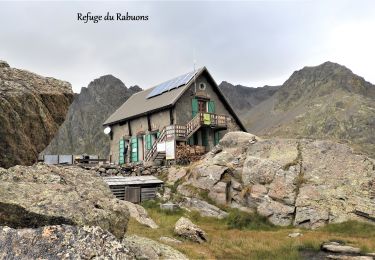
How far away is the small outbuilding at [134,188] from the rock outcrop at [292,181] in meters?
2.46

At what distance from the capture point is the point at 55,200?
26.5 ft

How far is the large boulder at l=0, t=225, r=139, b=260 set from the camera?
21.4 ft

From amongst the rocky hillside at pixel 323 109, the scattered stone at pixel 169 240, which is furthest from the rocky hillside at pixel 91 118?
the scattered stone at pixel 169 240

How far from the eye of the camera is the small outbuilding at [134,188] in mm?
27844

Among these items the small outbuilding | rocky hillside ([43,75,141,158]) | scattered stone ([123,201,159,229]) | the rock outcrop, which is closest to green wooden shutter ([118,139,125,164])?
the small outbuilding

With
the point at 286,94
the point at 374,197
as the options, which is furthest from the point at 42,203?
the point at 286,94

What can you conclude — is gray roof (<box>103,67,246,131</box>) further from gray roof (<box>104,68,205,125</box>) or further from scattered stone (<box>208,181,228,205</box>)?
scattered stone (<box>208,181,228,205</box>)

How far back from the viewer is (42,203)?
779 cm

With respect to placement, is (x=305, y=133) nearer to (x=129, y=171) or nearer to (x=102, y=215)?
(x=129, y=171)

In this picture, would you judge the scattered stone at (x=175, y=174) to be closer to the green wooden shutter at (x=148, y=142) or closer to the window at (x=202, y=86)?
the green wooden shutter at (x=148, y=142)

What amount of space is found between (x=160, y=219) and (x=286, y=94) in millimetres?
167558

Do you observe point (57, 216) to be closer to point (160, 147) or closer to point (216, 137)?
point (160, 147)

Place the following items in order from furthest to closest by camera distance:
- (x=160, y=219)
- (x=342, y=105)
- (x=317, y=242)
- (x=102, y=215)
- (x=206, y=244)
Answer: (x=342, y=105), (x=160, y=219), (x=317, y=242), (x=206, y=244), (x=102, y=215)

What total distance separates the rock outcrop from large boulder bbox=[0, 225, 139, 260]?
17623 millimetres
